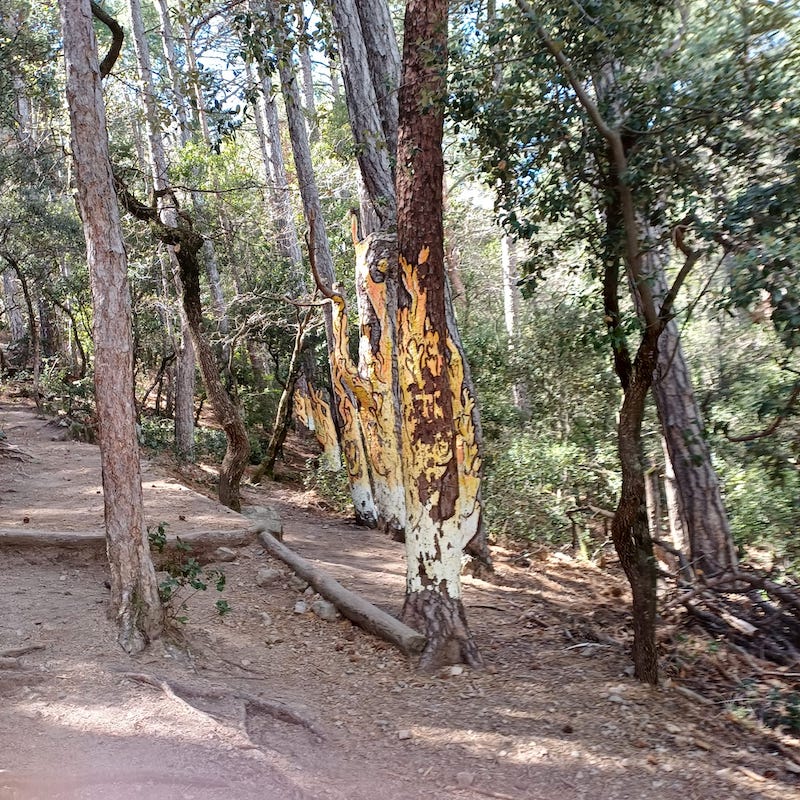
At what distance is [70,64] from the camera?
202 inches

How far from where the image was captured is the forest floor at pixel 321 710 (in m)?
4.14

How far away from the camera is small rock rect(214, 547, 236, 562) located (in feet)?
25.9

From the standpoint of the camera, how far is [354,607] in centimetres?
692

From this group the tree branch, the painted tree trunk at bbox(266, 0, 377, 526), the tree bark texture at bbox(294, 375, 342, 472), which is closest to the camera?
the tree branch

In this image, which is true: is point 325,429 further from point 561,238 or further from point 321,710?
point 321,710

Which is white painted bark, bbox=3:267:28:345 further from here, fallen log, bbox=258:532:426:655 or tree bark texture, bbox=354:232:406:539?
fallen log, bbox=258:532:426:655

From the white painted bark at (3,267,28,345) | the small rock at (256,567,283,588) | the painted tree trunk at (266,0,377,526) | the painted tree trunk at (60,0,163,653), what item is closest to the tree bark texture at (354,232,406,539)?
the painted tree trunk at (266,0,377,526)

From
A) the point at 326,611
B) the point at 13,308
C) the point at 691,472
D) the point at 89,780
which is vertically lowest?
the point at 89,780

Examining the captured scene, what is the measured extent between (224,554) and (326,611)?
59.2 inches

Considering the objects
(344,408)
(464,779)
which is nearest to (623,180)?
(464,779)

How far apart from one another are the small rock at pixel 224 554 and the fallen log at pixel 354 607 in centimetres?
50

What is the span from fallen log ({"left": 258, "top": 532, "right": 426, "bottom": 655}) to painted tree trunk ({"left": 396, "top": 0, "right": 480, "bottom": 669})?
0.12m

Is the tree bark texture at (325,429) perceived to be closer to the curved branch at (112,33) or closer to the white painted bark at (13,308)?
the white painted bark at (13,308)

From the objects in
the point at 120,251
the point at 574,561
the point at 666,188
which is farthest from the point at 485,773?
the point at 574,561
